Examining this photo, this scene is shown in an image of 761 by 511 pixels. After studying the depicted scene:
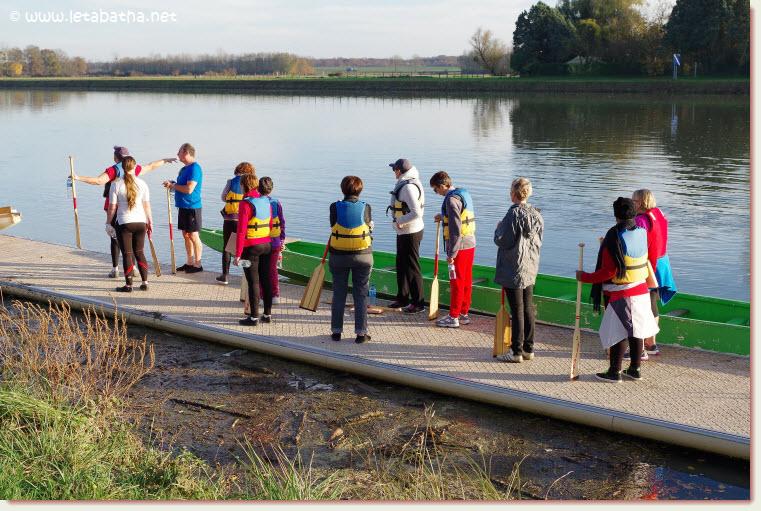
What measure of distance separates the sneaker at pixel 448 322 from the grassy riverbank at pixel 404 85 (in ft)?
183

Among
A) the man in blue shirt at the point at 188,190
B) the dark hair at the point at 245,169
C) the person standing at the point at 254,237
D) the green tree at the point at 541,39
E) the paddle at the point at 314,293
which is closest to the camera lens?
the person standing at the point at 254,237

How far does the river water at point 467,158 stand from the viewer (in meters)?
19.6

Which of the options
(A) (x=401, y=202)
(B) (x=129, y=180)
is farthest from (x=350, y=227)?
(B) (x=129, y=180)

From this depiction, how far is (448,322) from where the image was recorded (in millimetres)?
10023

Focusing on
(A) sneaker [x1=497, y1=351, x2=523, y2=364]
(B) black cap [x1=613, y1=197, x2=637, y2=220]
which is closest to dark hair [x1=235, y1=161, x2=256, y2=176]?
(A) sneaker [x1=497, y1=351, x2=523, y2=364]

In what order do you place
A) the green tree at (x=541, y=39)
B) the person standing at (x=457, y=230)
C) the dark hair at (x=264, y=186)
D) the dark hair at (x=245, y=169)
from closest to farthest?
1. the person standing at (x=457, y=230)
2. the dark hair at (x=264, y=186)
3. the dark hair at (x=245, y=169)
4. the green tree at (x=541, y=39)

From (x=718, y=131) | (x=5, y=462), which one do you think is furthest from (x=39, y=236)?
(x=718, y=131)

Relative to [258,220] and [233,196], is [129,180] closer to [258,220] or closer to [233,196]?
[233,196]

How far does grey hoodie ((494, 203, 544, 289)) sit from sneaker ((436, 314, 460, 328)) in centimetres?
153

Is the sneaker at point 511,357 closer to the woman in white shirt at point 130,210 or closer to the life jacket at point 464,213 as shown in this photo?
the life jacket at point 464,213

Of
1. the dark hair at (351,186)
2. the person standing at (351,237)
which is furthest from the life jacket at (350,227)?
the dark hair at (351,186)

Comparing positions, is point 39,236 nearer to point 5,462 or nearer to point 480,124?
point 5,462

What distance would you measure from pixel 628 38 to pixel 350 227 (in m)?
70.0

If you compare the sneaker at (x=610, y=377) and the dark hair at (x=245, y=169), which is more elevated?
the dark hair at (x=245, y=169)
